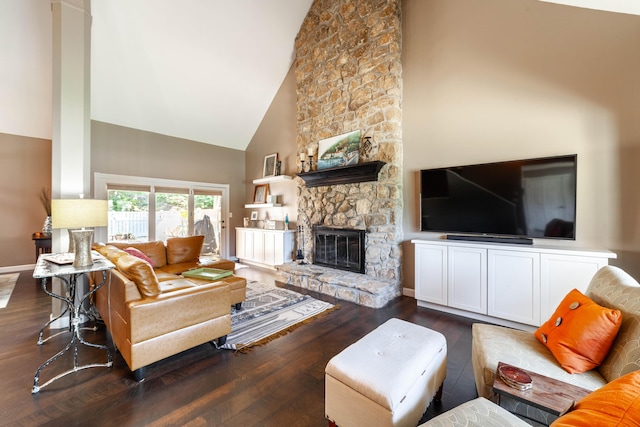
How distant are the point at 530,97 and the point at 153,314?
439cm

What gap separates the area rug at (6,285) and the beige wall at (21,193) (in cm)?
60

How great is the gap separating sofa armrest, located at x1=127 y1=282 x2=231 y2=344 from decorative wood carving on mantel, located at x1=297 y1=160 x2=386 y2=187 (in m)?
2.66

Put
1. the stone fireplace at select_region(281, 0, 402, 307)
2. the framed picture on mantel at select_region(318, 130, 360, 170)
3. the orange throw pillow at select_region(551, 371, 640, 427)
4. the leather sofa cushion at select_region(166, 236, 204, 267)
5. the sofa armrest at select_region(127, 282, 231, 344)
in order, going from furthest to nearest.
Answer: the framed picture on mantel at select_region(318, 130, 360, 170) → the leather sofa cushion at select_region(166, 236, 204, 267) → the stone fireplace at select_region(281, 0, 402, 307) → the sofa armrest at select_region(127, 282, 231, 344) → the orange throw pillow at select_region(551, 371, 640, 427)

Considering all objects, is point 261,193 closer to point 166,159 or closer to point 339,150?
point 166,159

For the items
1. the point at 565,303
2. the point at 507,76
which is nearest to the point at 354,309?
the point at 565,303

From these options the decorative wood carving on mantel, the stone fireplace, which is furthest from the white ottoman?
the decorative wood carving on mantel

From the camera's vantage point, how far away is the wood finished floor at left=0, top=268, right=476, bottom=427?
5.58 ft

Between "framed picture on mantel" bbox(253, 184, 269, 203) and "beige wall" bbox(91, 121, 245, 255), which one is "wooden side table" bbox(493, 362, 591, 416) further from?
"beige wall" bbox(91, 121, 245, 255)

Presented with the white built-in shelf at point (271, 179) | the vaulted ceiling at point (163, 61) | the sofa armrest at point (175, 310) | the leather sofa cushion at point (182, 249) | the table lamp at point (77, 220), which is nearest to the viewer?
the sofa armrest at point (175, 310)

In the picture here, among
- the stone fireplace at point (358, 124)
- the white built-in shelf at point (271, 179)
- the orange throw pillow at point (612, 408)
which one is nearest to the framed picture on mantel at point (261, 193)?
the white built-in shelf at point (271, 179)

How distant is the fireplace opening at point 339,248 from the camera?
4.36 meters

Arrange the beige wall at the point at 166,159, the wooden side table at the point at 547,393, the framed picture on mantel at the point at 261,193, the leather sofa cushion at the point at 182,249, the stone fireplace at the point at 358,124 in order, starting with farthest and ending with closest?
the framed picture on mantel at the point at 261,193 < the beige wall at the point at 166,159 < the leather sofa cushion at the point at 182,249 < the stone fireplace at the point at 358,124 < the wooden side table at the point at 547,393

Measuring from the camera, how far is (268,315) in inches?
130

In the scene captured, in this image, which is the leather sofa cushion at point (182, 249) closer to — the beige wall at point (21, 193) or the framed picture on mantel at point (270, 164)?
the framed picture on mantel at point (270, 164)
